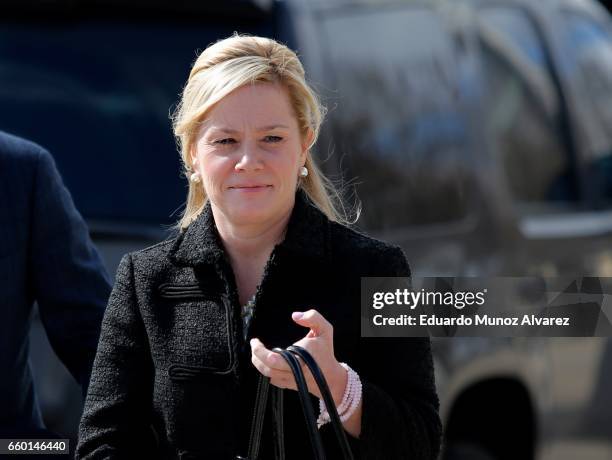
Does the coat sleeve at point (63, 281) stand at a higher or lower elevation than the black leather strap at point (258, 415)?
higher

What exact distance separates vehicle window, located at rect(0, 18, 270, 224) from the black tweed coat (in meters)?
1.78

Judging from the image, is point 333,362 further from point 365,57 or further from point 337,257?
point 365,57

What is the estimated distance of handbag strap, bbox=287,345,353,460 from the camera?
2.23m

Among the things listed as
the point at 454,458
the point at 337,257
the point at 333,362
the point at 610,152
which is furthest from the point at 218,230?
the point at 610,152

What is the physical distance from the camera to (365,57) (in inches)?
190

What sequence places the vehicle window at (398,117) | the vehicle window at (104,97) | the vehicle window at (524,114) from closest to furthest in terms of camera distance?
the vehicle window at (104,97), the vehicle window at (398,117), the vehicle window at (524,114)

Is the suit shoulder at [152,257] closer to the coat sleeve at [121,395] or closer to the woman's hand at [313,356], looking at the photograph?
the coat sleeve at [121,395]

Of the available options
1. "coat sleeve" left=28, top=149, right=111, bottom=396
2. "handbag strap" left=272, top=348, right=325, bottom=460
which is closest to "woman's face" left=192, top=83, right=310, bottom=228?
"handbag strap" left=272, top=348, right=325, bottom=460

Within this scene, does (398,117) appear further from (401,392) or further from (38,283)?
(401,392)

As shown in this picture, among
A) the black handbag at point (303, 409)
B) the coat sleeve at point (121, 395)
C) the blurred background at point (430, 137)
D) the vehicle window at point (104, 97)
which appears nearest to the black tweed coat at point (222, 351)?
the coat sleeve at point (121, 395)

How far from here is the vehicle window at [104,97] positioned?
4371mm

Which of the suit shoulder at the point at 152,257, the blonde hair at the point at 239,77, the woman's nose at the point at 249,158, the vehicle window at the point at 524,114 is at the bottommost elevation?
the suit shoulder at the point at 152,257

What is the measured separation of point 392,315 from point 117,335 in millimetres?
472

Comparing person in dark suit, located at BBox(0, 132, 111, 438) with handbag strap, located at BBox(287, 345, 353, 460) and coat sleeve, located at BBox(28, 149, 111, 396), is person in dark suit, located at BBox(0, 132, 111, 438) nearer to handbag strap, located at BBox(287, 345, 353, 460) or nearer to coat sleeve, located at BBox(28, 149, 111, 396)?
coat sleeve, located at BBox(28, 149, 111, 396)
